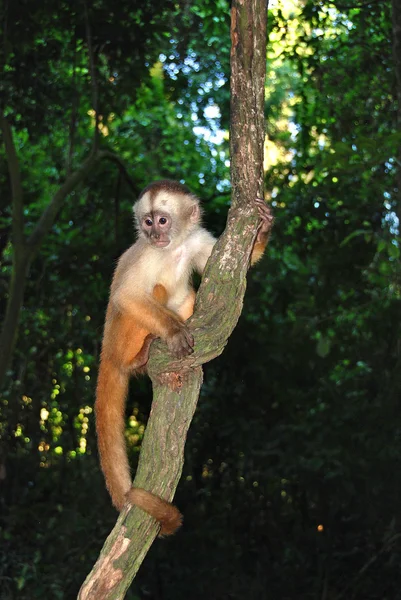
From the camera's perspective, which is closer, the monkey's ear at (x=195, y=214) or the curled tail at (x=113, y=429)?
the curled tail at (x=113, y=429)

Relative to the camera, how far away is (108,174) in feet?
18.9

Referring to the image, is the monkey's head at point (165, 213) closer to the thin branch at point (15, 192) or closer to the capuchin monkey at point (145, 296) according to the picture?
the capuchin monkey at point (145, 296)

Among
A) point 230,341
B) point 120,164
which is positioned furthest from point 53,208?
point 230,341

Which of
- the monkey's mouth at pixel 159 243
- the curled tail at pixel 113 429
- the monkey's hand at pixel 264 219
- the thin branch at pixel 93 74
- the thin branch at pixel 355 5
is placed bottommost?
the curled tail at pixel 113 429

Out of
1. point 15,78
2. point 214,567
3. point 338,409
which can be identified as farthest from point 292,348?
Answer: point 15,78

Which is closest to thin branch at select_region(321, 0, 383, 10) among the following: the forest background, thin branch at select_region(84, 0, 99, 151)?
the forest background

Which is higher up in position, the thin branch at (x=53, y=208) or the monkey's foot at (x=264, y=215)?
the monkey's foot at (x=264, y=215)

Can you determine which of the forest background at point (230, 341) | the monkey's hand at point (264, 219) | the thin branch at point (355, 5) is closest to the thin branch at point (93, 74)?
the forest background at point (230, 341)

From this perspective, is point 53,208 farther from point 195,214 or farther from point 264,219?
point 264,219

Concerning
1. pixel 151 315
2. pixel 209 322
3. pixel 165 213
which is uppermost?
pixel 165 213

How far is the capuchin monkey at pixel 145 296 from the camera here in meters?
2.74

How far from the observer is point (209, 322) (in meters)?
2.12

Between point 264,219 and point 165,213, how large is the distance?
2.27 feet

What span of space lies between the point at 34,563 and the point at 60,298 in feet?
5.87
